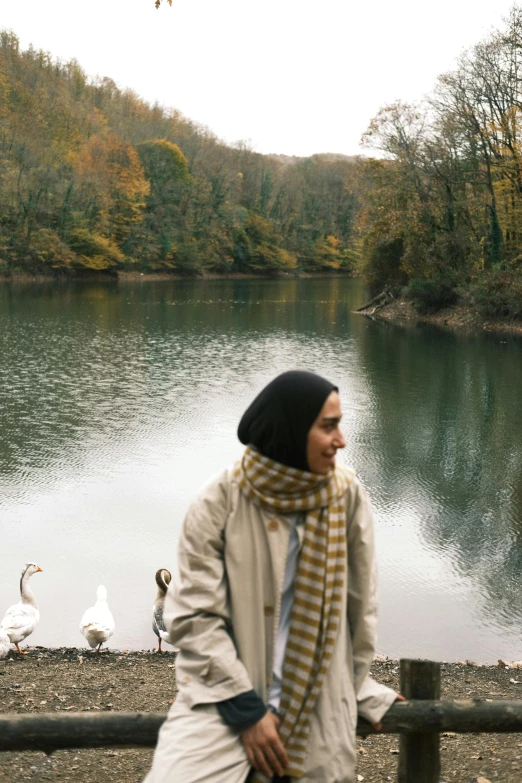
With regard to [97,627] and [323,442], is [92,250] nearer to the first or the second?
[97,627]

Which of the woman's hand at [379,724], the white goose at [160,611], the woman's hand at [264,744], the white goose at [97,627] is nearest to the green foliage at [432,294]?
the white goose at [160,611]

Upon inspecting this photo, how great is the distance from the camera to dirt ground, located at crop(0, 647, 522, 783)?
15.9 feet

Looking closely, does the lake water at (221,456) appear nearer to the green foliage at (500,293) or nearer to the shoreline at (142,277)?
the green foliage at (500,293)

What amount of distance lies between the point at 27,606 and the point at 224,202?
83446mm

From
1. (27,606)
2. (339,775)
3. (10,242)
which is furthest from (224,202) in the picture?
(339,775)

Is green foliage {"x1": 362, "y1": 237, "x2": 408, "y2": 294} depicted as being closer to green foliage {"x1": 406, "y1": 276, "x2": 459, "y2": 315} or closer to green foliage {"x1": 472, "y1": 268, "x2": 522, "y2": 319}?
green foliage {"x1": 406, "y1": 276, "x2": 459, "y2": 315}

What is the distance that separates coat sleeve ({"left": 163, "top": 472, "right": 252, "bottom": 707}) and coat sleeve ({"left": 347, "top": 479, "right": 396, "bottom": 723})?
38 cm

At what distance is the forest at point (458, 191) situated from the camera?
38469mm

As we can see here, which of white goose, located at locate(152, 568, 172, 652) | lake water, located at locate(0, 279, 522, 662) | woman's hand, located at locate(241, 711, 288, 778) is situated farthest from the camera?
lake water, located at locate(0, 279, 522, 662)

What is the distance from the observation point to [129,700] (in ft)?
20.9

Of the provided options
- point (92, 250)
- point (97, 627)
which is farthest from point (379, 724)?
Result: point (92, 250)

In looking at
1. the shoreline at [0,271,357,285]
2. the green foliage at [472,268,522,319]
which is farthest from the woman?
the shoreline at [0,271,357,285]

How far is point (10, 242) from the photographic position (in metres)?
65.9

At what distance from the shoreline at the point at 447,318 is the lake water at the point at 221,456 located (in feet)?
7.99
